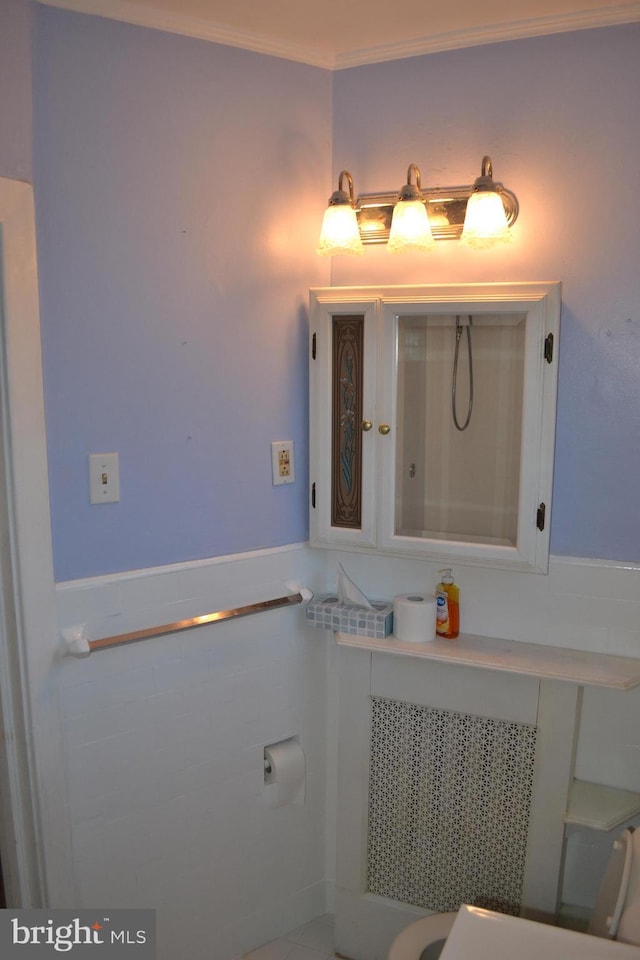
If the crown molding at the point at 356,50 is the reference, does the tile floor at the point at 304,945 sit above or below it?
below

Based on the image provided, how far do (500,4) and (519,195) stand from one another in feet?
1.32

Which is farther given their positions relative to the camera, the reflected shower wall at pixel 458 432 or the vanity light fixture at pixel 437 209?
the reflected shower wall at pixel 458 432

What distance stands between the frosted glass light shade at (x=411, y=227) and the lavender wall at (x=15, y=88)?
799mm

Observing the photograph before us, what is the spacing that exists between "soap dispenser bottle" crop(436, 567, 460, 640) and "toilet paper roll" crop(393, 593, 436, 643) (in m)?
Answer: 0.02

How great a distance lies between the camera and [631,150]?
5.67 ft

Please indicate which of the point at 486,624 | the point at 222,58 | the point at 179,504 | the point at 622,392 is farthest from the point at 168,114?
the point at 486,624

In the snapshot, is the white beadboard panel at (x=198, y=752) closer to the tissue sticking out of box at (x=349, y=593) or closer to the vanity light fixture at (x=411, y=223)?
the tissue sticking out of box at (x=349, y=593)

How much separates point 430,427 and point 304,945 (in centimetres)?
149

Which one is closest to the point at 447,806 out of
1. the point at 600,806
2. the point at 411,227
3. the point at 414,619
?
the point at 600,806

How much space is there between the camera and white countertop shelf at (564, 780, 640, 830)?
5.98 ft

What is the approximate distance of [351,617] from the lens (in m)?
2.01

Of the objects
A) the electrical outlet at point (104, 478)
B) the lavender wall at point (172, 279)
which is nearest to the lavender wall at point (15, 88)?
the lavender wall at point (172, 279)

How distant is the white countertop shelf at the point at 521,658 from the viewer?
176 cm

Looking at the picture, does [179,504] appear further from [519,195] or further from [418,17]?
[418,17]
